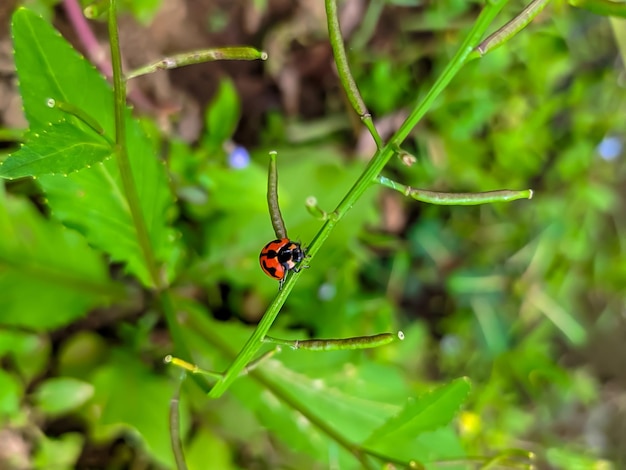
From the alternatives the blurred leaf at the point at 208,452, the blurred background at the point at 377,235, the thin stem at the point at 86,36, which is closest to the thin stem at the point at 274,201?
the blurred background at the point at 377,235

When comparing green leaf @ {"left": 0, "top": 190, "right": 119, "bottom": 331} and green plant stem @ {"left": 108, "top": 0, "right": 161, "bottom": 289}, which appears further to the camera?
green leaf @ {"left": 0, "top": 190, "right": 119, "bottom": 331}

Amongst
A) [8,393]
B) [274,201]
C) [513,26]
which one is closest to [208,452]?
[8,393]

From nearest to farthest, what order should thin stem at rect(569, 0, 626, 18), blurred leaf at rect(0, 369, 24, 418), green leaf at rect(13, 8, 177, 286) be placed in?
1. thin stem at rect(569, 0, 626, 18)
2. green leaf at rect(13, 8, 177, 286)
3. blurred leaf at rect(0, 369, 24, 418)

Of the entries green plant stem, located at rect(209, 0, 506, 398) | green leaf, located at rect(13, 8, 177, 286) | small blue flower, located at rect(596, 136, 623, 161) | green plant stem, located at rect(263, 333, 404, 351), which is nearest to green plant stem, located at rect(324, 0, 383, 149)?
green plant stem, located at rect(209, 0, 506, 398)

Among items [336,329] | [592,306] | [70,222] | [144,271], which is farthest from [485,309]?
[70,222]

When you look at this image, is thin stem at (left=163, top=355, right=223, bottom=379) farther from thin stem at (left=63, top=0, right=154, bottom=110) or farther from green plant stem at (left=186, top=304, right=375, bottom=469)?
thin stem at (left=63, top=0, right=154, bottom=110)

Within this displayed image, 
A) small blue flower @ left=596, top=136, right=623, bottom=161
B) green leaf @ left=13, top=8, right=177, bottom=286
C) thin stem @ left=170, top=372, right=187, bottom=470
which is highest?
small blue flower @ left=596, top=136, right=623, bottom=161
